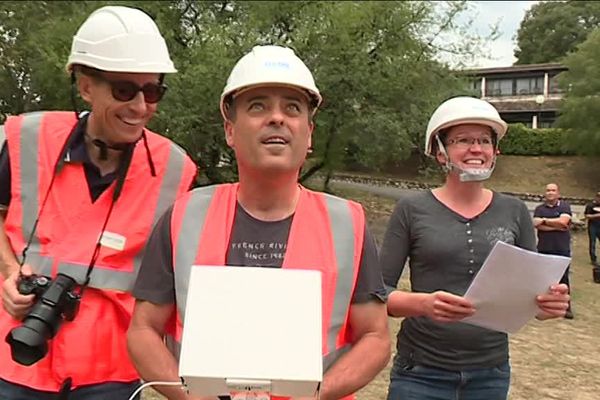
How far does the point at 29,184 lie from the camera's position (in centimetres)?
233

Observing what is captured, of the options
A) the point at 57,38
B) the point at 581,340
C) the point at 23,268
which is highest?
the point at 57,38

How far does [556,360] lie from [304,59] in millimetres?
13710

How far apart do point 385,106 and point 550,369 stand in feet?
49.1

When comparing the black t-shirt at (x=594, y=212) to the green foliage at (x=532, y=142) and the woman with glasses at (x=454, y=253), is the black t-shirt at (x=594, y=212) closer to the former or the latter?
the woman with glasses at (x=454, y=253)

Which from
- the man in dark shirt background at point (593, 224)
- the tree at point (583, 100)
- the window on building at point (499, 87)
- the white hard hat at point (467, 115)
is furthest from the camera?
the window on building at point (499, 87)

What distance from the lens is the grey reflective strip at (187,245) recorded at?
6.25 feet

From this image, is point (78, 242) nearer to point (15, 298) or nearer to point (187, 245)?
point (15, 298)

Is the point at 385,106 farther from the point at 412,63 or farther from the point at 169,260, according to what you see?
the point at 169,260

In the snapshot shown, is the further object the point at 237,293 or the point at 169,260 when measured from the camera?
the point at 169,260

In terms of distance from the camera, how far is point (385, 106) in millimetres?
21500

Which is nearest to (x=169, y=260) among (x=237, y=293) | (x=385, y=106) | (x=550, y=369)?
(x=237, y=293)

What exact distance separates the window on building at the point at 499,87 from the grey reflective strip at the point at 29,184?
4946 cm

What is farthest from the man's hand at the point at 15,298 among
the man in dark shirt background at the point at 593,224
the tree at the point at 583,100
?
the tree at the point at 583,100

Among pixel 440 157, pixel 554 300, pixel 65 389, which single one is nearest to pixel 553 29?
pixel 440 157
